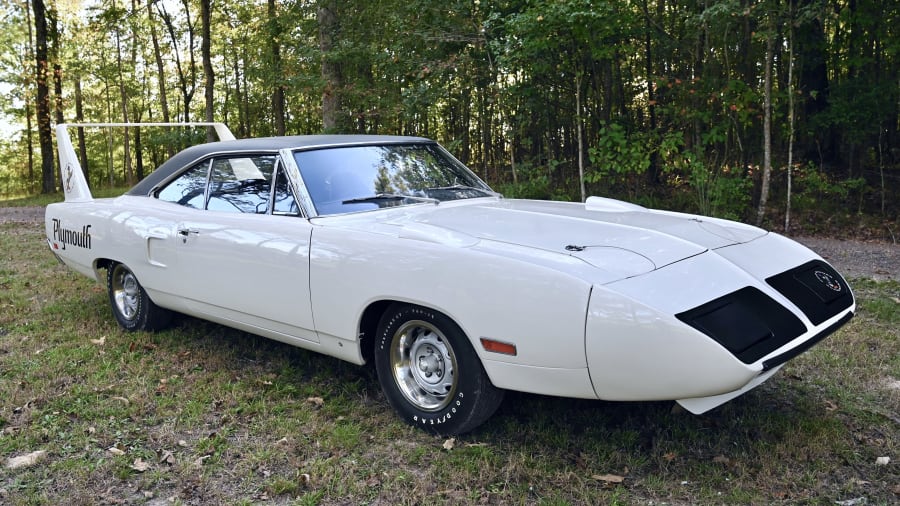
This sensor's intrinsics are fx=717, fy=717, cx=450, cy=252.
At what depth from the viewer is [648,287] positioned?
283cm

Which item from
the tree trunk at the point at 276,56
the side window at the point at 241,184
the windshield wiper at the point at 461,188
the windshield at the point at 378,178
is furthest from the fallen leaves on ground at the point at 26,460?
the tree trunk at the point at 276,56

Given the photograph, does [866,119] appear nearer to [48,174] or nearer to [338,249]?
[338,249]

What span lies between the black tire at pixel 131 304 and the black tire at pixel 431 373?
2428mm

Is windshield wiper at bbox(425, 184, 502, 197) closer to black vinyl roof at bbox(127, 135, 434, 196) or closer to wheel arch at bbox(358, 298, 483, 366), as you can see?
black vinyl roof at bbox(127, 135, 434, 196)

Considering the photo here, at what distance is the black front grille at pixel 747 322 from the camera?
9.04 feet

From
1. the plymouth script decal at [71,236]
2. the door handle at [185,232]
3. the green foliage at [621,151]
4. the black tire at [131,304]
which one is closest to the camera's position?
the door handle at [185,232]

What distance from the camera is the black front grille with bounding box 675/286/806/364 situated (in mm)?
2754

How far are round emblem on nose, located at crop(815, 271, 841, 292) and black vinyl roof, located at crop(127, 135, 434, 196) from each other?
2590 mm

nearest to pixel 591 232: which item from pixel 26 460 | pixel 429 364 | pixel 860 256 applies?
pixel 429 364

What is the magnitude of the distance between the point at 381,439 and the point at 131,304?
2933 mm

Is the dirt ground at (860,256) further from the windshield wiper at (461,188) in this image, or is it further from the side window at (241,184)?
the side window at (241,184)

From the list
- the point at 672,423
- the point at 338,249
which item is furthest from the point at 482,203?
the point at 672,423

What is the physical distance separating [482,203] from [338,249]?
1109 mm

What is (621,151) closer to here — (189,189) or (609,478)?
(189,189)
